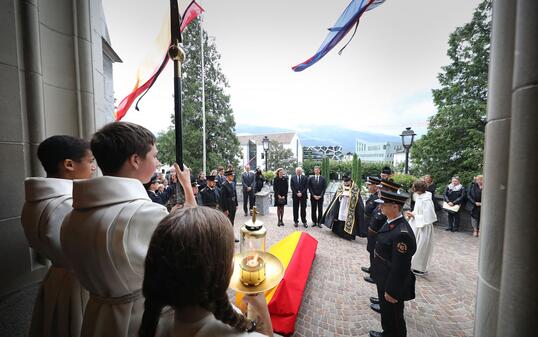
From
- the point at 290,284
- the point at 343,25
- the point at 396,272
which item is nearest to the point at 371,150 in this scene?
the point at 343,25

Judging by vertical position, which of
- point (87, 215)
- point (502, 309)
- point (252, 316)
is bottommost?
point (252, 316)

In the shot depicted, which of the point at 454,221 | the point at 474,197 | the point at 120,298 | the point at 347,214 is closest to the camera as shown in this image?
the point at 120,298

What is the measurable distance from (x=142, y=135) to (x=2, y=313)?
285cm

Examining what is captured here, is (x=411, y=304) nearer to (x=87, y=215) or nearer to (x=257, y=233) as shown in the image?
(x=257, y=233)

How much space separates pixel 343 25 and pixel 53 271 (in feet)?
18.4

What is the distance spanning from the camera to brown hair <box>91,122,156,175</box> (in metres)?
1.24

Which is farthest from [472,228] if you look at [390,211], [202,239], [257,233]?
[202,239]

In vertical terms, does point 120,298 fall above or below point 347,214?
above

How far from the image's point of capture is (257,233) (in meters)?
1.36

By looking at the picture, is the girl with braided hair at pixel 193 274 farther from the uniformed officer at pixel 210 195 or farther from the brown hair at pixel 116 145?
the uniformed officer at pixel 210 195

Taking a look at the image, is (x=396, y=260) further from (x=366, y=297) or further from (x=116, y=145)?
(x=116, y=145)

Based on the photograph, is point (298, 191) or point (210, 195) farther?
point (298, 191)

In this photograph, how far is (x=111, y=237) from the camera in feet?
3.52

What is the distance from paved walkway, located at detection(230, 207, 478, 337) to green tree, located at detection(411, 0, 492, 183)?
10.1 m
